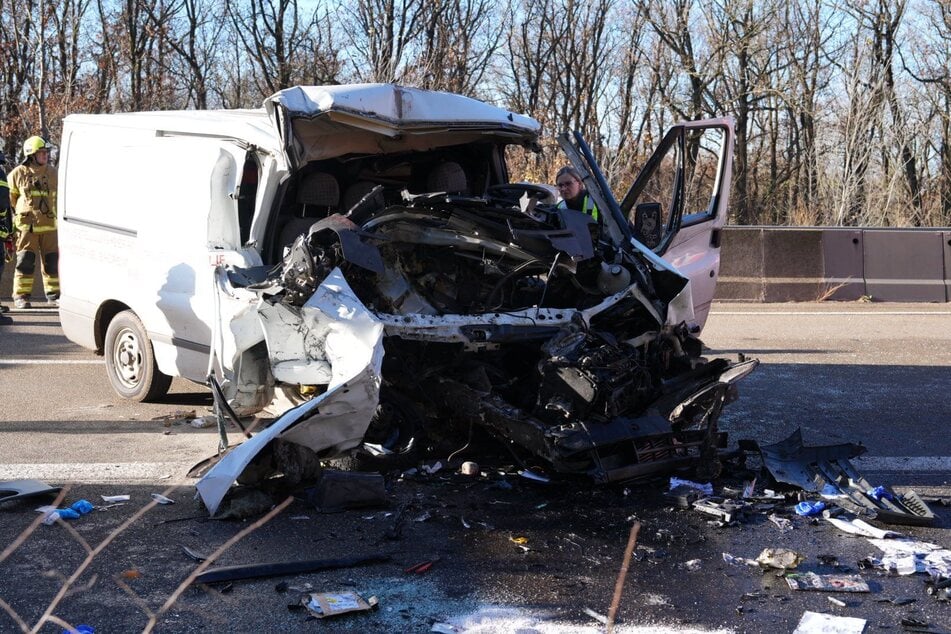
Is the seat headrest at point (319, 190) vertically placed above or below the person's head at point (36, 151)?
below

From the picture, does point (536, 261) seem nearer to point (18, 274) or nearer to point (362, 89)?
point (362, 89)

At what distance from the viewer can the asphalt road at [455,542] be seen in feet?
11.4

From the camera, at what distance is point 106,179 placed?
7059 mm

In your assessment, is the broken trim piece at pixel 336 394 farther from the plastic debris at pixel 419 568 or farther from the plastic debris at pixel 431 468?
the plastic debris at pixel 419 568

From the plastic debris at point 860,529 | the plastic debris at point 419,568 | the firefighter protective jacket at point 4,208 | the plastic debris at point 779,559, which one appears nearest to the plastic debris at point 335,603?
the plastic debris at point 419,568

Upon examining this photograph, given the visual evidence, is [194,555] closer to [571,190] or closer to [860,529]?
[860,529]

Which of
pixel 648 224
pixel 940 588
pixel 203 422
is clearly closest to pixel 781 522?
pixel 940 588

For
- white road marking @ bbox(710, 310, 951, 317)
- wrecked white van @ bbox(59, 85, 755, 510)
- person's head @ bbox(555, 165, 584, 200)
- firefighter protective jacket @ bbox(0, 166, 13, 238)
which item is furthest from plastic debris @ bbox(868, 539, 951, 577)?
firefighter protective jacket @ bbox(0, 166, 13, 238)

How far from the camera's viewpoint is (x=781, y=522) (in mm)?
4535

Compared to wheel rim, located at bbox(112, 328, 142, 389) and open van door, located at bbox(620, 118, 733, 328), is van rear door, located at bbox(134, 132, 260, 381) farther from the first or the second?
open van door, located at bbox(620, 118, 733, 328)

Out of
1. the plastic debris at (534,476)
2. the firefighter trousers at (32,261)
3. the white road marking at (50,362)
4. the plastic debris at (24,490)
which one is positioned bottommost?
the plastic debris at (534,476)

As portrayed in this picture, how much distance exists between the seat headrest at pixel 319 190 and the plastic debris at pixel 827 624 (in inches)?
157

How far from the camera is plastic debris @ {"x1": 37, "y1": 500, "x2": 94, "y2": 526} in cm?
449

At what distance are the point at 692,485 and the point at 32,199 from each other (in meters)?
9.60
